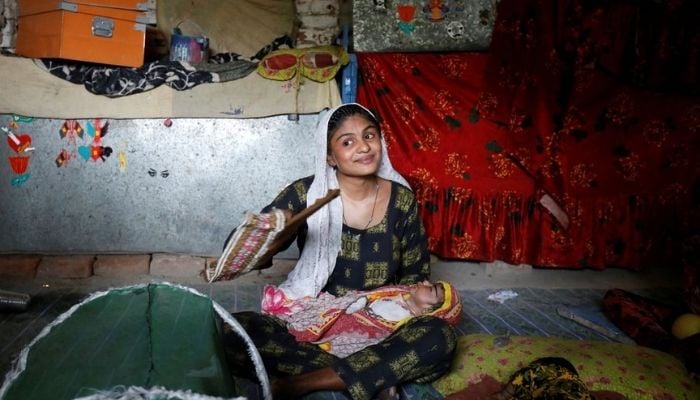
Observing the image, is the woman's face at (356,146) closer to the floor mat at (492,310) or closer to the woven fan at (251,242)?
the woven fan at (251,242)

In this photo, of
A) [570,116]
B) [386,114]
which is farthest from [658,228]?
[386,114]

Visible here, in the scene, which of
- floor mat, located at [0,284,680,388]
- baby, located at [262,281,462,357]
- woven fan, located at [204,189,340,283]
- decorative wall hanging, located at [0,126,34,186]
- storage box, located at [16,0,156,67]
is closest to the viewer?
woven fan, located at [204,189,340,283]

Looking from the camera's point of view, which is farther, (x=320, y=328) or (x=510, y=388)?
(x=320, y=328)

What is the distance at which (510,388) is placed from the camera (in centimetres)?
210

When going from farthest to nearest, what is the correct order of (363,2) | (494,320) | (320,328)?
(363,2) < (494,320) < (320,328)

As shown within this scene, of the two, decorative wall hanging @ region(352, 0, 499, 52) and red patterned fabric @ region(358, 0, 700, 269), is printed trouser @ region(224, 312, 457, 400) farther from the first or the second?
decorative wall hanging @ region(352, 0, 499, 52)

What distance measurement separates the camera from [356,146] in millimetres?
2508

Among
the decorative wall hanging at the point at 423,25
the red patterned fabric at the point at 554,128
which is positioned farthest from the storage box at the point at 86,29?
the red patterned fabric at the point at 554,128

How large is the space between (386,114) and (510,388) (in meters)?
2.34

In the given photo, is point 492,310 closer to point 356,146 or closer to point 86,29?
point 356,146

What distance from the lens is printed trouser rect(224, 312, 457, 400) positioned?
82.7 inches

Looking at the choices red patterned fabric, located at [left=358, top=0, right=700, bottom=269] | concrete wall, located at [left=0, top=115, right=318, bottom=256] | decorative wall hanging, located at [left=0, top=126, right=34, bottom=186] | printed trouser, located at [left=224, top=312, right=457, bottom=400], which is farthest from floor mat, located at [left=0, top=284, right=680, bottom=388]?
printed trouser, located at [left=224, top=312, right=457, bottom=400]

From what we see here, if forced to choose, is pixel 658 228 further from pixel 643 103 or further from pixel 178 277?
pixel 178 277

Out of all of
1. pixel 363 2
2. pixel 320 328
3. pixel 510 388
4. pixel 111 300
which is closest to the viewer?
pixel 111 300
